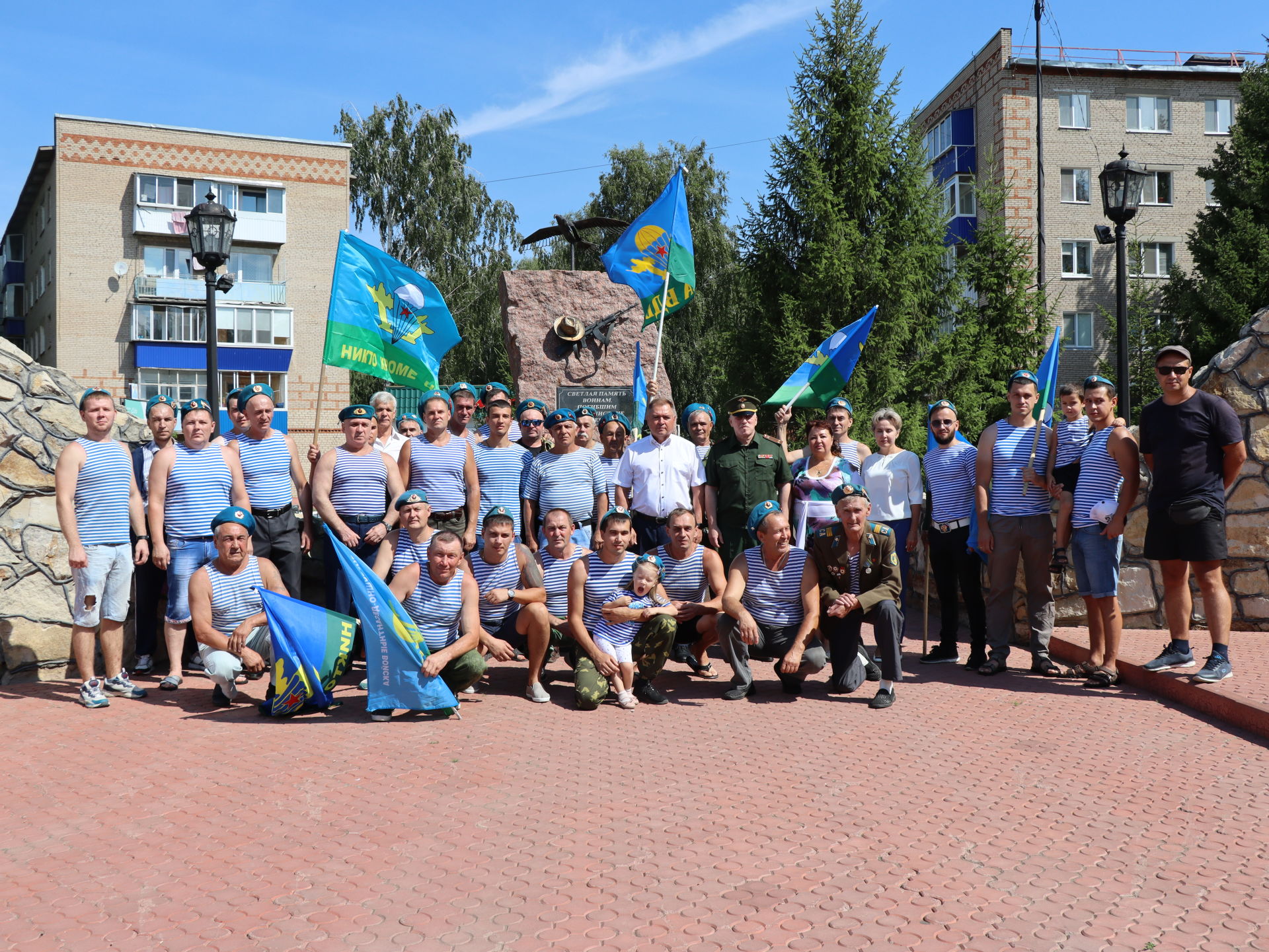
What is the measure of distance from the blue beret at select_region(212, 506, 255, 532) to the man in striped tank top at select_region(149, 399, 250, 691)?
28 centimetres

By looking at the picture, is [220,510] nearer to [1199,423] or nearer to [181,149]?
[1199,423]

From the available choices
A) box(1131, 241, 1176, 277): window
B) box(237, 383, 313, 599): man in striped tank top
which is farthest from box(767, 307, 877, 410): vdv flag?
box(1131, 241, 1176, 277): window

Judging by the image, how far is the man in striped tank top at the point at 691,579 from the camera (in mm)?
6566

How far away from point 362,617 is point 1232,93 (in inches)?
1543

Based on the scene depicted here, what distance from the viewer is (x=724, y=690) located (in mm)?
6594

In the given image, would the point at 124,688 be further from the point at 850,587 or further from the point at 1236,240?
the point at 1236,240

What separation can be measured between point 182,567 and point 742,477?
375 centimetres

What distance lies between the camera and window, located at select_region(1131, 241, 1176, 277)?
115 feet

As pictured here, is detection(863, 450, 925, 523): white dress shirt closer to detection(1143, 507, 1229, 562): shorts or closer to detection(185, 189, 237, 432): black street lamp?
detection(1143, 507, 1229, 562): shorts

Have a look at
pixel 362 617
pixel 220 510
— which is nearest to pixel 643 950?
pixel 362 617

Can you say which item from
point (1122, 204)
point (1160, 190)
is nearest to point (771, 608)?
point (1122, 204)

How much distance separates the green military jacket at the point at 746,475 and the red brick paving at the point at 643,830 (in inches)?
64.6

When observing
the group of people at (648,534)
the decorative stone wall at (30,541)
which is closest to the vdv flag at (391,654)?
the group of people at (648,534)

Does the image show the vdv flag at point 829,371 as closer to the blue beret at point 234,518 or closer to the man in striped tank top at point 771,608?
the man in striped tank top at point 771,608
